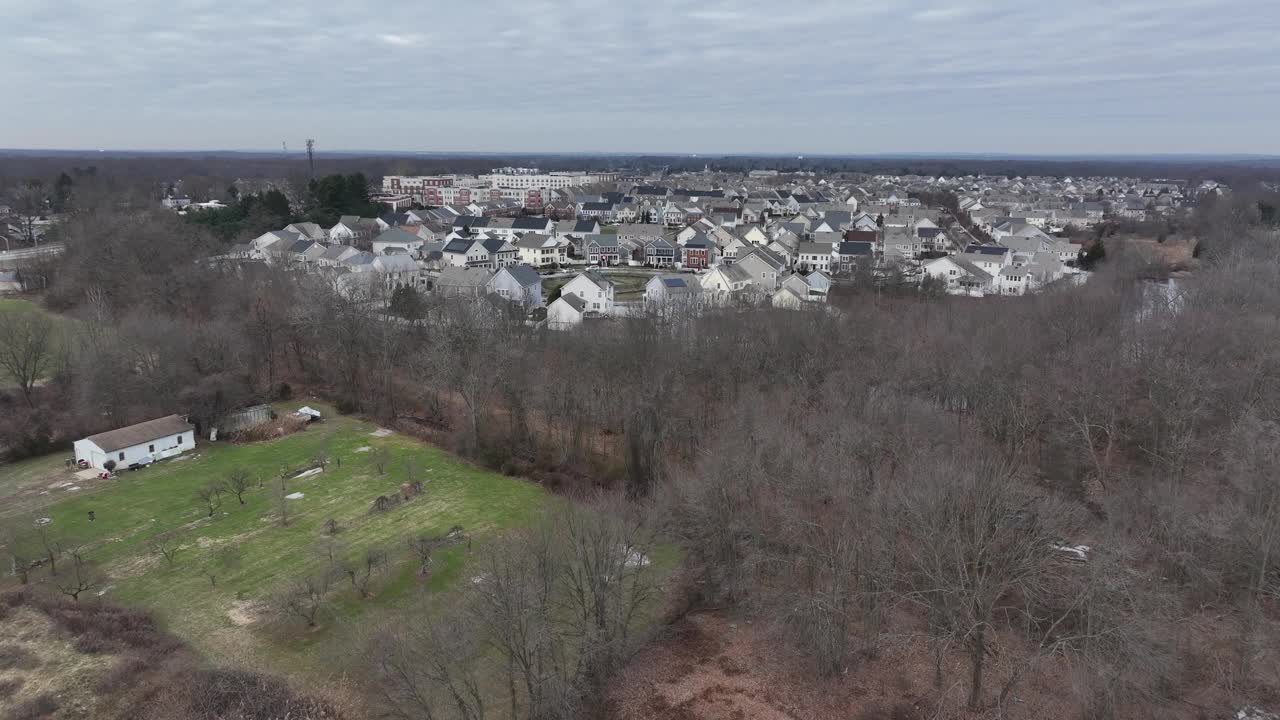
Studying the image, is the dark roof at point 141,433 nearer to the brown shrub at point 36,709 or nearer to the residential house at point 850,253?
the brown shrub at point 36,709

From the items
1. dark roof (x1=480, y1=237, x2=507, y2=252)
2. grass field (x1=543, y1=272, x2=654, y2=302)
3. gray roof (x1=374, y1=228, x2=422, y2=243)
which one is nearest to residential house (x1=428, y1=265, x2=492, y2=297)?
grass field (x1=543, y1=272, x2=654, y2=302)

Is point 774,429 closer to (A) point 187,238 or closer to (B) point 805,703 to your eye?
(B) point 805,703

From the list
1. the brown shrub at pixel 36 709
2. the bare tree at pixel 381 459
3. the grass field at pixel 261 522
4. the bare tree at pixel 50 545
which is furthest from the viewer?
the bare tree at pixel 381 459

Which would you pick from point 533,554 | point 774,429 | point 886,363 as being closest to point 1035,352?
point 886,363

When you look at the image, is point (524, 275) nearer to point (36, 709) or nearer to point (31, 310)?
point (31, 310)

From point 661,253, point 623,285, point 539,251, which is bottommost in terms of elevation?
point 623,285

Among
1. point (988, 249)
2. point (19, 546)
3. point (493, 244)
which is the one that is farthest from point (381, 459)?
point (988, 249)

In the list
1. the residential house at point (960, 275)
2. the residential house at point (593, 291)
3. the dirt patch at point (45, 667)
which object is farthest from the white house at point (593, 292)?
the dirt patch at point (45, 667)
